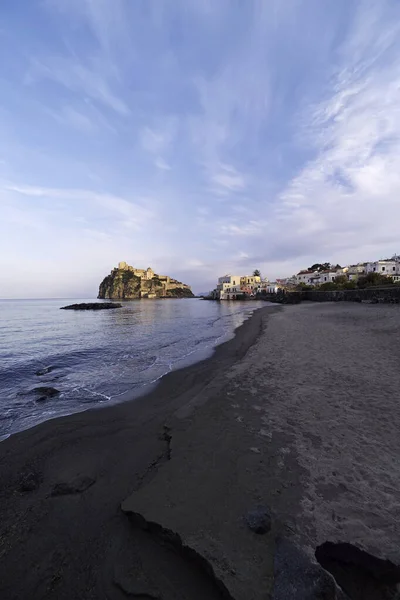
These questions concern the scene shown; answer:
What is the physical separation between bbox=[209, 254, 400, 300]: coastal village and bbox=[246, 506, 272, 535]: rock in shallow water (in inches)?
3377

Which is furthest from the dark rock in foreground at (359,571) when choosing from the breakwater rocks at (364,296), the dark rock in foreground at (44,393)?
the breakwater rocks at (364,296)

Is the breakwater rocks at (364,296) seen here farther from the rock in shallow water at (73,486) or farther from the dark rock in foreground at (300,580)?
the rock in shallow water at (73,486)

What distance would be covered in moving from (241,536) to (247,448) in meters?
2.15

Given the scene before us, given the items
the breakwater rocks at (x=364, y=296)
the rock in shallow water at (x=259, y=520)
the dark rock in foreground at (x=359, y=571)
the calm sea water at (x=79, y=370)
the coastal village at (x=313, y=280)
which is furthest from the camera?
the coastal village at (x=313, y=280)

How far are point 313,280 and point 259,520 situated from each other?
138584 millimetres

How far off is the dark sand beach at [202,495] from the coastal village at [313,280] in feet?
271

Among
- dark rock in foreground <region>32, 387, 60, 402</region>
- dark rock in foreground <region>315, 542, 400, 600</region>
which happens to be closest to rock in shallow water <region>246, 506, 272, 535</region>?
dark rock in foreground <region>315, 542, 400, 600</region>

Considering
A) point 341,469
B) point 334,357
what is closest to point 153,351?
point 334,357

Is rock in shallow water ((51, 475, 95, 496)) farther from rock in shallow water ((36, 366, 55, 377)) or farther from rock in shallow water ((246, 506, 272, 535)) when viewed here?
rock in shallow water ((36, 366, 55, 377))

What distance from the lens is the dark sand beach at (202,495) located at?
2865 millimetres

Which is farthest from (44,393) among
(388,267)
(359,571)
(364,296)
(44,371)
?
(388,267)

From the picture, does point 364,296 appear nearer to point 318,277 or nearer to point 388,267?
point 388,267

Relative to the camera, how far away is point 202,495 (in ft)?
13.2

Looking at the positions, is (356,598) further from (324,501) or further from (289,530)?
(324,501)
